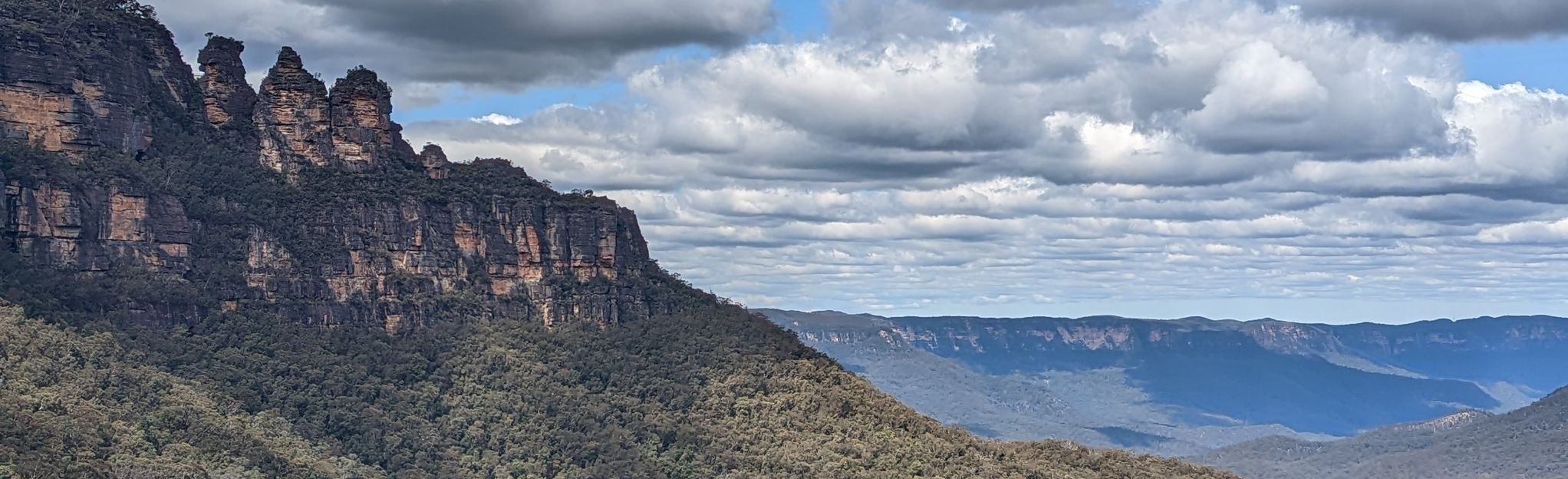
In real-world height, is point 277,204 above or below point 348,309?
above

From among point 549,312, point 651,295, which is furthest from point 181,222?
point 651,295

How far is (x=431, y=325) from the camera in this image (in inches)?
5832

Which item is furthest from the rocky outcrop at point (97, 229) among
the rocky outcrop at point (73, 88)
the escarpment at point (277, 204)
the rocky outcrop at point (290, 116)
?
the rocky outcrop at point (290, 116)

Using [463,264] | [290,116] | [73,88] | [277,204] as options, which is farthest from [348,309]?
[73,88]

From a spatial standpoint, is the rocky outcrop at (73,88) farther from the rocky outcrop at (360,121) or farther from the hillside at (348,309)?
the rocky outcrop at (360,121)

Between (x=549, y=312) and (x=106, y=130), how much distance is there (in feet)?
130

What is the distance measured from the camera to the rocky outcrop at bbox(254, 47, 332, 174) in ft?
485

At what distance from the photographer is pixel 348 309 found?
143625mm

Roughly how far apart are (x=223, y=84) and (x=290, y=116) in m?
6.45

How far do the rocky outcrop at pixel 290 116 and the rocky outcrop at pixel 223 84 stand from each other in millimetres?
2409

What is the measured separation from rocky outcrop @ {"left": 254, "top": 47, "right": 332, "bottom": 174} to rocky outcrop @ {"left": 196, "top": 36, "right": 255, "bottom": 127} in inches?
94.9

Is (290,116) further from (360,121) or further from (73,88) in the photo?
(73,88)

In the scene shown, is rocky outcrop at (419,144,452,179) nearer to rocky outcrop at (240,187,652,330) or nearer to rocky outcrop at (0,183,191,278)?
rocky outcrop at (240,187,652,330)

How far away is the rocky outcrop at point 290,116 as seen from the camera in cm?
14788
